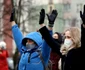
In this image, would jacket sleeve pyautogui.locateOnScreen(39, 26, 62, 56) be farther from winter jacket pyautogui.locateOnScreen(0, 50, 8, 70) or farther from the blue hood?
winter jacket pyautogui.locateOnScreen(0, 50, 8, 70)

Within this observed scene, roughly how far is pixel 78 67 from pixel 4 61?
7.33 m

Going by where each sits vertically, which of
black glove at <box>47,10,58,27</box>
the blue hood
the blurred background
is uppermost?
black glove at <box>47,10,58,27</box>

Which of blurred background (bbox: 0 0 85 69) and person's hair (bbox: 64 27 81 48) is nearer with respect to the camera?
person's hair (bbox: 64 27 81 48)

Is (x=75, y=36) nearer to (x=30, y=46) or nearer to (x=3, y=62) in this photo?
(x=30, y=46)

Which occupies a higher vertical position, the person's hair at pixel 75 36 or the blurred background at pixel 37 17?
the person's hair at pixel 75 36

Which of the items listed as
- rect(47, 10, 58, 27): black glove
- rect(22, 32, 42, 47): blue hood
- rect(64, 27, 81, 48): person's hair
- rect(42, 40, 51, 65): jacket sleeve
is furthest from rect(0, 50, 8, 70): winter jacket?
rect(64, 27, 81, 48): person's hair

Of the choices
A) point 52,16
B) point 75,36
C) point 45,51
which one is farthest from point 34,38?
point 75,36

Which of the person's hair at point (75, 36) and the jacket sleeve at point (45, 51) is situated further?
the jacket sleeve at point (45, 51)

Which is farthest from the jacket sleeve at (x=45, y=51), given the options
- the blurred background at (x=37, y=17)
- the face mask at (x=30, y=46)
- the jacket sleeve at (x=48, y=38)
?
the blurred background at (x=37, y=17)

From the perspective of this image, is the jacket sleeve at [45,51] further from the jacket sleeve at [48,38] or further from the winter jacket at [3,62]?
the winter jacket at [3,62]

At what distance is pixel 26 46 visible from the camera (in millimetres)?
8859

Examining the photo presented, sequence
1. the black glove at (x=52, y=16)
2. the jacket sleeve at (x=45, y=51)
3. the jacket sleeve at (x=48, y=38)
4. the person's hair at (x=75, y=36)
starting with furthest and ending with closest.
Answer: the jacket sleeve at (x=45, y=51), the black glove at (x=52, y=16), the jacket sleeve at (x=48, y=38), the person's hair at (x=75, y=36)

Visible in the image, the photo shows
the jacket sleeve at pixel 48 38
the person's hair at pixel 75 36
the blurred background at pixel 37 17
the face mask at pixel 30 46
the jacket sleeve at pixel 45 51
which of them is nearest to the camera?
the person's hair at pixel 75 36

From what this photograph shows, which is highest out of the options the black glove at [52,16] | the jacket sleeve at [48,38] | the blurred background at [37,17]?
the black glove at [52,16]
